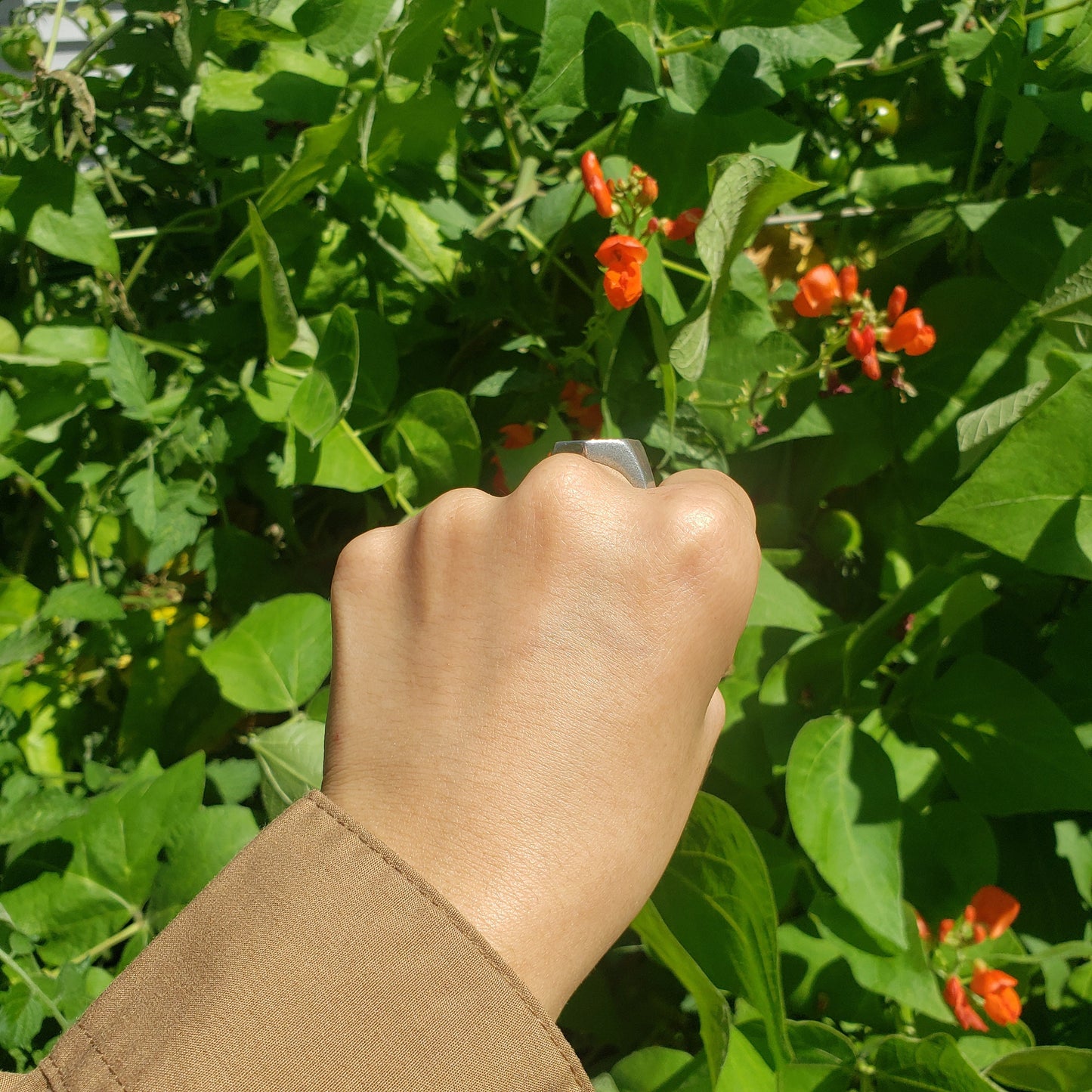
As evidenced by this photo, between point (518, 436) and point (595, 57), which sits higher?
point (595, 57)

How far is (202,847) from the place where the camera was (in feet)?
2.96

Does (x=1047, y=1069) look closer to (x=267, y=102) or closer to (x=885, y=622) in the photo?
(x=885, y=622)

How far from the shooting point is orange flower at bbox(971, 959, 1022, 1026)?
916mm

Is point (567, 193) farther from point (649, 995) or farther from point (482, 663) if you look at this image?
point (649, 995)

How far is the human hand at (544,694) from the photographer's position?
0.50 meters

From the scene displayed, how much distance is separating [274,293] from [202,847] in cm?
57

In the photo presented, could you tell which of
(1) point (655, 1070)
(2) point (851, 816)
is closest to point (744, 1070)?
(1) point (655, 1070)

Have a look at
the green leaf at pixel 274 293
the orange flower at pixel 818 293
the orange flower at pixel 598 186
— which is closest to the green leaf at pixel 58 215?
the green leaf at pixel 274 293

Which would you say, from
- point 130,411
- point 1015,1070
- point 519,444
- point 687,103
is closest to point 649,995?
point 1015,1070

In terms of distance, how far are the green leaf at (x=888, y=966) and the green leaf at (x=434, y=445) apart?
24.2 inches

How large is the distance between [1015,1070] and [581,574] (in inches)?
30.8

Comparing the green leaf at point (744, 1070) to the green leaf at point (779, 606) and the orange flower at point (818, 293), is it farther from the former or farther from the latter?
the orange flower at point (818, 293)

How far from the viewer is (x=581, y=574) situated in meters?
0.55

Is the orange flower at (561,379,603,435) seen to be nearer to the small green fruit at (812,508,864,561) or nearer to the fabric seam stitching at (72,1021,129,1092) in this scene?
the small green fruit at (812,508,864,561)
